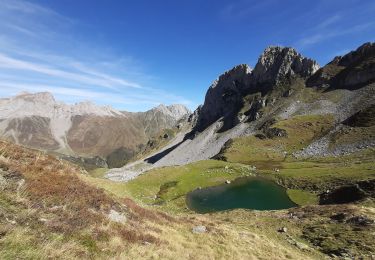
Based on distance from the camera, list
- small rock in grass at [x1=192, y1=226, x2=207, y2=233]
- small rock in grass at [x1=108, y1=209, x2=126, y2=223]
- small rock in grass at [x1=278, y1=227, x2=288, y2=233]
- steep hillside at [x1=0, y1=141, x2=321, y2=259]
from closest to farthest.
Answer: steep hillside at [x1=0, y1=141, x2=321, y2=259] → small rock in grass at [x1=108, y1=209, x2=126, y2=223] → small rock in grass at [x1=192, y1=226, x2=207, y2=233] → small rock in grass at [x1=278, y1=227, x2=288, y2=233]

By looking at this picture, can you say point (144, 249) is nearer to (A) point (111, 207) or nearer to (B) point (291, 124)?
(A) point (111, 207)

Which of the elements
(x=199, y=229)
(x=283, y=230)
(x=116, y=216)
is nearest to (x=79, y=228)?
(x=116, y=216)

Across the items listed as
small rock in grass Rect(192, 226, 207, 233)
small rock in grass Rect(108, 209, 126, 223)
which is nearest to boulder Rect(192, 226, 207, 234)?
small rock in grass Rect(192, 226, 207, 233)

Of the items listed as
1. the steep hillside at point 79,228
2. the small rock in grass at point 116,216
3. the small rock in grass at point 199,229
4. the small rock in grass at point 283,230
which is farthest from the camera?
the small rock in grass at point 283,230

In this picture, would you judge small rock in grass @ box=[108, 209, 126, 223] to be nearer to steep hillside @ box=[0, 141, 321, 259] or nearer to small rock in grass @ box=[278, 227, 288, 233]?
steep hillside @ box=[0, 141, 321, 259]

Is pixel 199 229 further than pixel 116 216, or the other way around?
pixel 199 229

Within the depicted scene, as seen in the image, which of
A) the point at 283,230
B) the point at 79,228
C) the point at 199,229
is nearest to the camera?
the point at 79,228

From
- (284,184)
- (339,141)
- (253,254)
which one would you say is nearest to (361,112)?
(339,141)

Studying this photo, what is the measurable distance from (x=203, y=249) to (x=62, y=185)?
1119 centimetres

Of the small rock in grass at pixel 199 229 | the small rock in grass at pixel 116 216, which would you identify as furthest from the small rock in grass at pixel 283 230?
the small rock in grass at pixel 116 216

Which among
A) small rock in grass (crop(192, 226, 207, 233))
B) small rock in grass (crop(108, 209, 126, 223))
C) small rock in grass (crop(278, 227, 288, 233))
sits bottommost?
small rock in grass (crop(278, 227, 288, 233))

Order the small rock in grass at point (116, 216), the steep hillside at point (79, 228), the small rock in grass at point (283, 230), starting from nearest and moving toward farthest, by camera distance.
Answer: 1. the steep hillside at point (79, 228)
2. the small rock in grass at point (116, 216)
3. the small rock in grass at point (283, 230)

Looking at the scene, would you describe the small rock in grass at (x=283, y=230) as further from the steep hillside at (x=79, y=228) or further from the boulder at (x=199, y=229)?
the boulder at (x=199, y=229)

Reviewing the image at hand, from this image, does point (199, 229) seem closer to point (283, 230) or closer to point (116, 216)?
point (116, 216)
